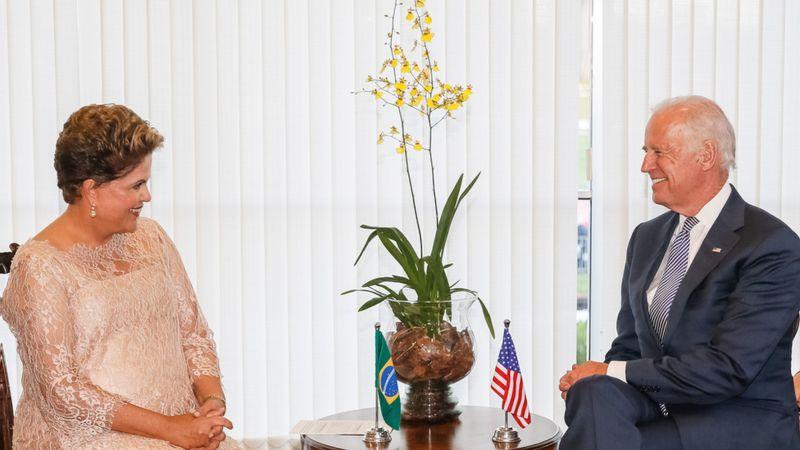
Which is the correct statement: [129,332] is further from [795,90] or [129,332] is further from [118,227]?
[795,90]

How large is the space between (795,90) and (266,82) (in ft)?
7.35

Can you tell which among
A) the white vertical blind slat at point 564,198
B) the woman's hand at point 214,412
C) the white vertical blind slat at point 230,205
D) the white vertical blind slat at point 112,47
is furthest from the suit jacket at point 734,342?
the white vertical blind slat at point 112,47

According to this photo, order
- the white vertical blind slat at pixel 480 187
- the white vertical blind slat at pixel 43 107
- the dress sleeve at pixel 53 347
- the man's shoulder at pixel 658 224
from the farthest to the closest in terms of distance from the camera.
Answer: the white vertical blind slat at pixel 480 187 < the white vertical blind slat at pixel 43 107 < the man's shoulder at pixel 658 224 < the dress sleeve at pixel 53 347

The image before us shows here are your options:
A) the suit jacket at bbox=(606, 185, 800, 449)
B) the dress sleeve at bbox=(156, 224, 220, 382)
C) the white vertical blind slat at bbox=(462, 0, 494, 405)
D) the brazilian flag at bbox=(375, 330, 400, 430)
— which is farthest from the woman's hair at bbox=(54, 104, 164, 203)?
the white vertical blind slat at bbox=(462, 0, 494, 405)

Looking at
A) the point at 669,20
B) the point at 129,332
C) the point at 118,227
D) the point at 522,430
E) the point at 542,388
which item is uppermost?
the point at 669,20

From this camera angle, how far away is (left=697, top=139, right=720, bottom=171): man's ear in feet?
8.16

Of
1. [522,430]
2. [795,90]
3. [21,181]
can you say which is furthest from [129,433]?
[795,90]

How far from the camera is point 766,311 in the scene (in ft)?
7.61

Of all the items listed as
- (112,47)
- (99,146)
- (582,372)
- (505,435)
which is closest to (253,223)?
(112,47)

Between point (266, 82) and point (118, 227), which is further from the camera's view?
point (266, 82)

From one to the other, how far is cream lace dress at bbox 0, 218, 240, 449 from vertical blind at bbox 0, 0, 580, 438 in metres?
1.33

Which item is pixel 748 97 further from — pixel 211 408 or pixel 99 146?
pixel 99 146

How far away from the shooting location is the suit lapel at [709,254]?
2416mm

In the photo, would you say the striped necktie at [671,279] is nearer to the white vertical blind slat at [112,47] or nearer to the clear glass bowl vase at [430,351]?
the clear glass bowl vase at [430,351]
